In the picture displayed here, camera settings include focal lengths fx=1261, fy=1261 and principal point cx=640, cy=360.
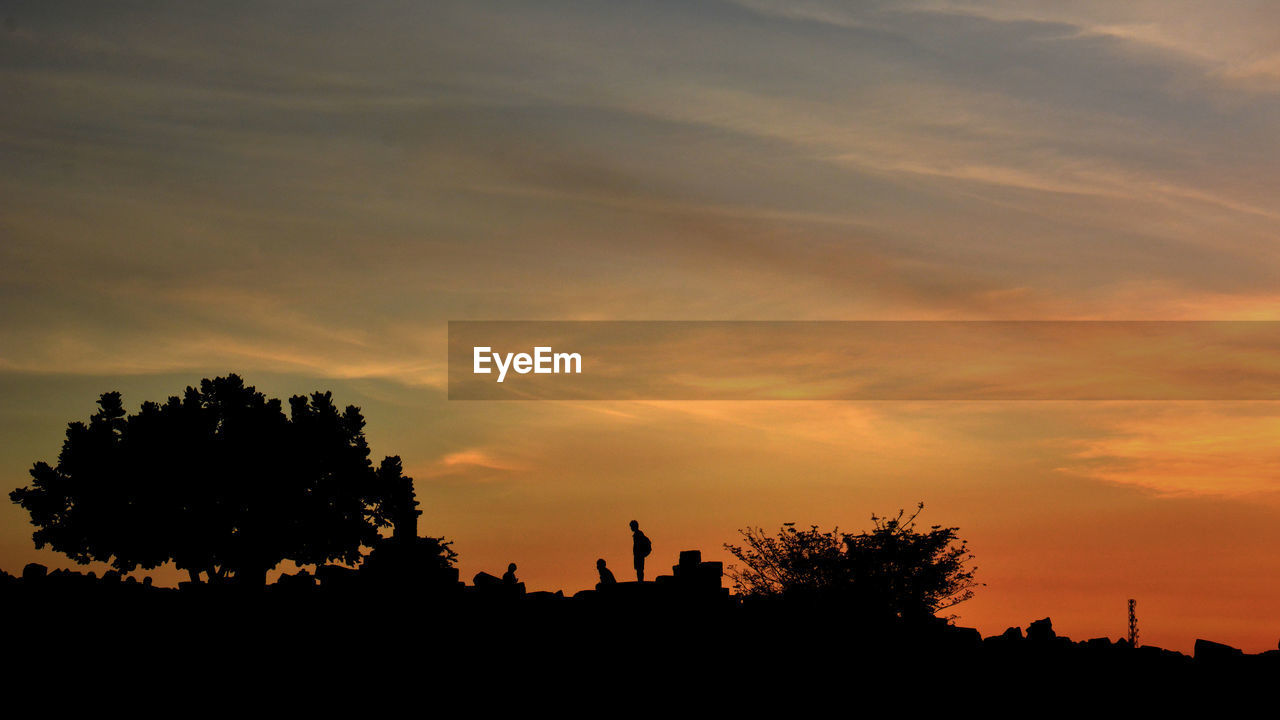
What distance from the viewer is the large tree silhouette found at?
65.5m

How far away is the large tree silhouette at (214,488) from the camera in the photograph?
65.5m

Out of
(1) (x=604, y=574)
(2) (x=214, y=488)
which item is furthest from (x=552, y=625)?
(2) (x=214, y=488)

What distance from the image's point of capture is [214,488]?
6662 centimetres

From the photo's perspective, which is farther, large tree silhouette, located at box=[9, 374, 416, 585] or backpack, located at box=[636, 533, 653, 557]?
large tree silhouette, located at box=[9, 374, 416, 585]

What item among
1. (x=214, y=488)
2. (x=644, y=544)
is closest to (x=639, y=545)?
(x=644, y=544)

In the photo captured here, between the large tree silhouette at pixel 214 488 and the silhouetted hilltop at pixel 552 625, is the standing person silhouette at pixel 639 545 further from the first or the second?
the large tree silhouette at pixel 214 488

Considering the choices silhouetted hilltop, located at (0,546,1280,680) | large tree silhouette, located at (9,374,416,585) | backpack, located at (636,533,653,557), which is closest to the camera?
silhouetted hilltop, located at (0,546,1280,680)

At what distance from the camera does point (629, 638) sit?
3922cm

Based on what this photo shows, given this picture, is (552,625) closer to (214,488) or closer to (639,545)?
(639,545)

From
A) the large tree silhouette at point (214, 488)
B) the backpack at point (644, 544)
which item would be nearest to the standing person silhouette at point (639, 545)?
the backpack at point (644, 544)

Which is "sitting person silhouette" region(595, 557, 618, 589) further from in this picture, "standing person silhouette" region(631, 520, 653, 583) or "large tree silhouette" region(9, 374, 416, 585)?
"large tree silhouette" region(9, 374, 416, 585)

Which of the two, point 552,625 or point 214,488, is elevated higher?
point 214,488

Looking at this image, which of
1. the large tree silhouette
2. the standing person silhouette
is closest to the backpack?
the standing person silhouette

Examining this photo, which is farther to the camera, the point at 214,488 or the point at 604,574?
the point at 214,488
